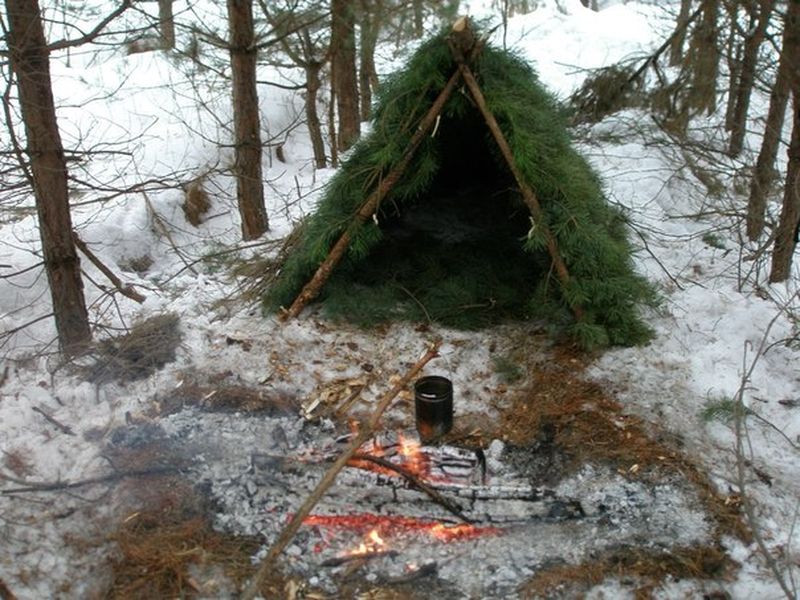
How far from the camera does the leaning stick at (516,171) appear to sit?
4.08 m

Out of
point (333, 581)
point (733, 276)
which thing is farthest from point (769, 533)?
point (733, 276)

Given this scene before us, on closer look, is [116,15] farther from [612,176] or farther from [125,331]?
[612,176]

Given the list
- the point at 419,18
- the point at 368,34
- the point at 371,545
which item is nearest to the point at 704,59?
the point at 419,18

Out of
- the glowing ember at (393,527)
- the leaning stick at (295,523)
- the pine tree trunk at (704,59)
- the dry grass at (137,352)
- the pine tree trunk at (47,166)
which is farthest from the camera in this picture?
the pine tree trunk at (704,59)

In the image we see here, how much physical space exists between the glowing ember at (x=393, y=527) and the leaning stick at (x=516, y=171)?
5.66 feet

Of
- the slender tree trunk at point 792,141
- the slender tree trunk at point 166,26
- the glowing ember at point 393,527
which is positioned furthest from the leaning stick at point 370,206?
the slender tree trunk at point 792,141

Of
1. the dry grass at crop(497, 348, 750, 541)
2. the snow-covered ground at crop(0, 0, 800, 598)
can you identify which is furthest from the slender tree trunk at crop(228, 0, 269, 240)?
the dry grass at crop(497, 348, 750, 541)

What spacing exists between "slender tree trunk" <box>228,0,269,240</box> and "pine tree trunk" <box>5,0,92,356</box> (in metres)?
2.40

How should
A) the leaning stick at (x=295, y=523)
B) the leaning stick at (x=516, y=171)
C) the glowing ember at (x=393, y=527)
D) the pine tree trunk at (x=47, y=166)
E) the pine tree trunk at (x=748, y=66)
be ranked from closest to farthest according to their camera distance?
the leaning stick at (x=295, y=523)
the glowing ember at (x=393, y=527)
the pine tree trunk at (x=47, y=166)
the leaning stick at (x=516, y=171)
the pine tree trunk at (x=748, y=66)

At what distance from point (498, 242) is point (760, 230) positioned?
7.97 ft

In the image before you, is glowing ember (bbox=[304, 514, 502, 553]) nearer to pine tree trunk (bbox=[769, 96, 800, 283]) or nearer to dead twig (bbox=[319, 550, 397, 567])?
dead twig (bbox=[319, 550, 397, 567])

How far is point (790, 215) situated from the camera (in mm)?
4539

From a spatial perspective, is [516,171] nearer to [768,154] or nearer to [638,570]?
[638,570]

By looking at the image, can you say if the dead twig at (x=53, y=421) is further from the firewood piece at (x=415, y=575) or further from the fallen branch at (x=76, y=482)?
the firewood piece at (x=415, y=575)
